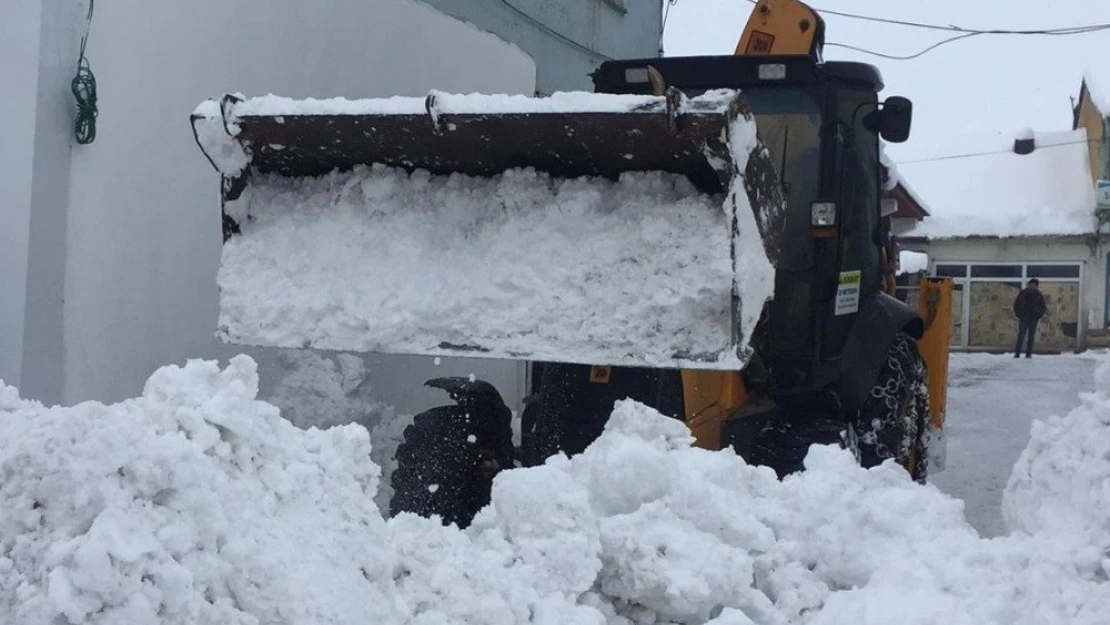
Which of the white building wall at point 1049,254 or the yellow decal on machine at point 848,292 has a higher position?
the white building wall at point 1049,254

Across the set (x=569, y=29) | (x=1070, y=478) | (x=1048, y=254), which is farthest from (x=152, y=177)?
(x=1048, y=254)

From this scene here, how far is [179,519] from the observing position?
184 cm

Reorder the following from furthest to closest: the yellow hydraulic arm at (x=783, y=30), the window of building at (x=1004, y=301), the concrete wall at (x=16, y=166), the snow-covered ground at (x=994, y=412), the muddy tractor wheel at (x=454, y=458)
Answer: the window of building at (x=1004, y=301) → the snow-covered ground at (x=994, y=412) → the yellow hydraulic arm at (x=783, y=30) → the muddy tractor wheel at (x=454, y=458) → the concrete wall at (x=16, y=166)

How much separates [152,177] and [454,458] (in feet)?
6.07

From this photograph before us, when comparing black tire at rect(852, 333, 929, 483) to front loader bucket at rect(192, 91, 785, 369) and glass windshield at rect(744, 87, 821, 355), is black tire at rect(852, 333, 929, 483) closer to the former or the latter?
glass windshield at rect(744, 87, 821, 355)

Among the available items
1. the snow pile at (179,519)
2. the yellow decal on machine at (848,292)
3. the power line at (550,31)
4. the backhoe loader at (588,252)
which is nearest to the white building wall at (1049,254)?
the power line at (550,31)

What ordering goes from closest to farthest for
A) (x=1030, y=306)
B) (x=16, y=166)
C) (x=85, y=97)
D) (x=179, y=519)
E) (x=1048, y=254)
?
1. (x=179, y=519)
2. (x=16, y=166)
3. (x=85, y=97)
4. (x=1030, y=306)
5. (x=1048, y=254)

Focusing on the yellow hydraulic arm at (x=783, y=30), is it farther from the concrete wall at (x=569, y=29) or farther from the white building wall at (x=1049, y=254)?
the white building wall at (x=1049, y=254)

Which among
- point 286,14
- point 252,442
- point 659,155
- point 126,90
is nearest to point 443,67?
point 286,14

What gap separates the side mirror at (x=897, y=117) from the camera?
4.38 m

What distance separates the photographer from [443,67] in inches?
280

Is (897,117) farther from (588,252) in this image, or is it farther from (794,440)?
(588,252)

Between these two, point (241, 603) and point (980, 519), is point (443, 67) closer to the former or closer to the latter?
point (980, 519)

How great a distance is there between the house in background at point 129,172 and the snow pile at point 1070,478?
3541mm
